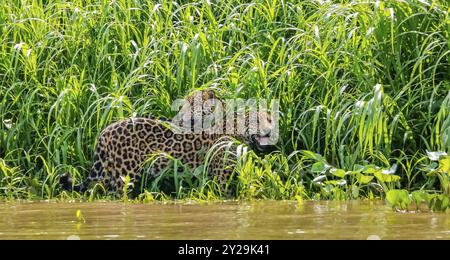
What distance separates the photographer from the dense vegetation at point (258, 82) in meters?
6.29

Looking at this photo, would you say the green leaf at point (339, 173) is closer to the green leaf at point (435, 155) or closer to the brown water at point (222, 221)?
the brown water at point (222, 221)

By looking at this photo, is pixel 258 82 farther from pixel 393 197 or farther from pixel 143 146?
pixel 393 197

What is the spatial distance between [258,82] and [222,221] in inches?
68.7

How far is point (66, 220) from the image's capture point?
540 centimetres

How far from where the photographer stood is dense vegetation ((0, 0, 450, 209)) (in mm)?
6293

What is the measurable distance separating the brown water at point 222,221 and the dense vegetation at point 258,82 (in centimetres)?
33

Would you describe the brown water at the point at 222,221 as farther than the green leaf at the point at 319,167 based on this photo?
No

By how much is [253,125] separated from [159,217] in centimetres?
135

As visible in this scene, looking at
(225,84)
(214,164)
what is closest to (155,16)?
(225,84)

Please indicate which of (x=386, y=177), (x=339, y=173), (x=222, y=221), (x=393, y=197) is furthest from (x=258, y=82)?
(x=222, y=221)

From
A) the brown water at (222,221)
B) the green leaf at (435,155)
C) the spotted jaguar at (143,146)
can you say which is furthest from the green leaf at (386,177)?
the spotted jaguar at (143,146)

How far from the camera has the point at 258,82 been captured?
6809mm

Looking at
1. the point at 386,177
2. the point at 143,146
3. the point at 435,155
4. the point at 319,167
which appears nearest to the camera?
the point at 435,155
